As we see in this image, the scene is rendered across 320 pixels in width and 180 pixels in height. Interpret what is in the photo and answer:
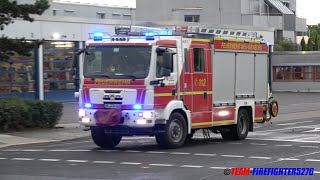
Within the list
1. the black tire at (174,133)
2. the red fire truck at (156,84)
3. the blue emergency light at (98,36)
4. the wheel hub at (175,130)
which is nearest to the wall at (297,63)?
the red fire truck at (156,84)

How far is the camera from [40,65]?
1422 inches

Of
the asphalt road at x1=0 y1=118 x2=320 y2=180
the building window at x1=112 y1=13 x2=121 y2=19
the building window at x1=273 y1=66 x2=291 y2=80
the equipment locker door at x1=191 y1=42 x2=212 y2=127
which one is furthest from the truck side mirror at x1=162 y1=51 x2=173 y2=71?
the building window at x1=112 y1=13 x2=121 y2=19

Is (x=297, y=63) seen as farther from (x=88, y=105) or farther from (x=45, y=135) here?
(x=88, y=105)

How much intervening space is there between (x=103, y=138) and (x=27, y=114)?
562 centimetres

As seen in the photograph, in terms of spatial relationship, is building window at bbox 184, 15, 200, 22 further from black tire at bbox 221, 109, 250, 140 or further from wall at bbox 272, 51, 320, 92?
black tire at bbox 221, 109, 250, 140

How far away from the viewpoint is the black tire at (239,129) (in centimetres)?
1831

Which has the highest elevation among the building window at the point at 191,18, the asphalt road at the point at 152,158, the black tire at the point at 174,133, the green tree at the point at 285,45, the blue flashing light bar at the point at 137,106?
the building window at the point at 191,18

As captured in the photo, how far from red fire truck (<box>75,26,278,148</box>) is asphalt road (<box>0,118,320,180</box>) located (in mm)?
622

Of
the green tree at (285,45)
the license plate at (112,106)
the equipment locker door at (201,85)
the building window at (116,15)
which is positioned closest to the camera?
the license plate at (112,106)

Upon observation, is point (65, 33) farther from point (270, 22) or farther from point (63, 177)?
point (270, 22)

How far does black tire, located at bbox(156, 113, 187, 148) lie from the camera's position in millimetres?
15320

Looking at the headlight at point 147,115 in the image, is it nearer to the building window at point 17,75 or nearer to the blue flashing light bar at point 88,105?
the blue flashing light bar at point 88,105

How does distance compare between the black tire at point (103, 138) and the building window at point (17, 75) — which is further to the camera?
the building window at point (17, 75)

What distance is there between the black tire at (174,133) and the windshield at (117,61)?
1.51 metres
